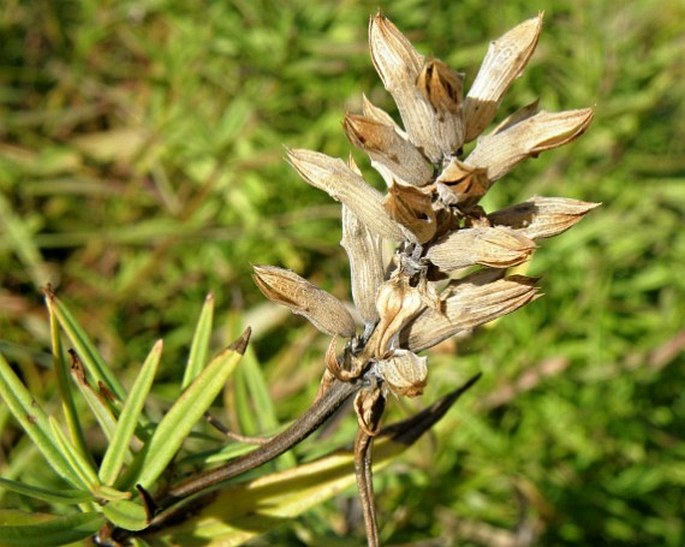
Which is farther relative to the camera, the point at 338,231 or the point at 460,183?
the point at 338,231

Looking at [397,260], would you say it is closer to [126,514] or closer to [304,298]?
[304,298]

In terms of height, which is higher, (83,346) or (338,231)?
(83,346)

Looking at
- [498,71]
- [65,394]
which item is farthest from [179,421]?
[498,71]

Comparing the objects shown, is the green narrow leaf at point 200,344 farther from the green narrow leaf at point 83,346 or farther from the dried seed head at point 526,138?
the dried seed head at point 526,138

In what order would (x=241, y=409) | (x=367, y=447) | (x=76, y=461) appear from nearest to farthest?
1. (x=367, y=447)
2. (x=76, y=461)
3. (x=241, y=409)

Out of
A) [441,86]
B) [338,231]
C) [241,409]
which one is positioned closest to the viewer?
[441,86]

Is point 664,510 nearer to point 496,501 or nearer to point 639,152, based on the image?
point 496,501

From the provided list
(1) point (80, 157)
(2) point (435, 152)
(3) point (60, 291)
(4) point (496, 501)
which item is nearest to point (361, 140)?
(2) point (435, 152)
